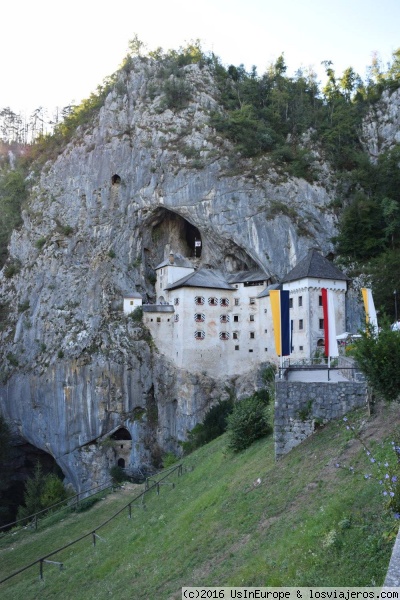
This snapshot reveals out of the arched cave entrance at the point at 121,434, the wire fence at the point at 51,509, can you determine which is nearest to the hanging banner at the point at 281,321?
the wire fence at the point at 51,509

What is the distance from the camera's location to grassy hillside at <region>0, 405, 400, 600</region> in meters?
8.52

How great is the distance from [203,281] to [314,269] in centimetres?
1065

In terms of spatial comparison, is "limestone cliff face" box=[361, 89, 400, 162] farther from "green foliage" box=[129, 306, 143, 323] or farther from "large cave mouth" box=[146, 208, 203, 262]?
"green foliage" box=[129, 306, 143, 323]

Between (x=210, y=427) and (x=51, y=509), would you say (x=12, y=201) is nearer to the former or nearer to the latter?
(x=210, y=427)

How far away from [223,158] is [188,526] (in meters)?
42.8

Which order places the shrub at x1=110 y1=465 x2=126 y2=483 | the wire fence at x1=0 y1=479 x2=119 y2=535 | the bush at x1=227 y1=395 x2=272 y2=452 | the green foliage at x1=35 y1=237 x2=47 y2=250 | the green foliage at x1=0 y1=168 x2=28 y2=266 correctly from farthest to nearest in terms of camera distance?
the green foliage at x1=0 y1=168 x2=28 y2=266
the green foliage at x1=35 y1=237 x2=47 y2=250
the shrub at x1=110 y1=465 x2=126 y2=483
the wire fence at x1=0 y1=479 x2=119 y2=535
the bush at x1=227 y1=395 x2=272 y2=452

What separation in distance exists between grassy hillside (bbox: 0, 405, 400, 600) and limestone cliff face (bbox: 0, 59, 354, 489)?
26.8m

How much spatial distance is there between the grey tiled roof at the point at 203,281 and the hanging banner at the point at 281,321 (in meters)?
24.7

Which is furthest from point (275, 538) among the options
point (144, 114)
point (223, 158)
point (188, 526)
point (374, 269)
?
→ point (144, 114)

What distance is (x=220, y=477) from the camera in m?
17.7

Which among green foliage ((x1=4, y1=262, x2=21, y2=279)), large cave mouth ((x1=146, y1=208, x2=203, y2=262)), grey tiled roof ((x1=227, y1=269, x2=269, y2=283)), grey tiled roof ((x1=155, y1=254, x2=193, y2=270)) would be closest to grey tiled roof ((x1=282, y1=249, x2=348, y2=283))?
grey tiled roof ((x1=227, y1=269, x2=269, y2=283))

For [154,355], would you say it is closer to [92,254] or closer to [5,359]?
[92,254]

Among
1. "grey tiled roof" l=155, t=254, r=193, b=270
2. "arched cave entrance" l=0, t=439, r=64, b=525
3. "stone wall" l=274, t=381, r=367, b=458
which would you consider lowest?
"arched cave entrance" l=0, t=439, r=64, b=525

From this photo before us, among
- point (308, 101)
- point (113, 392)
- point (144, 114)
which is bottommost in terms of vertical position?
point (113, 392)
